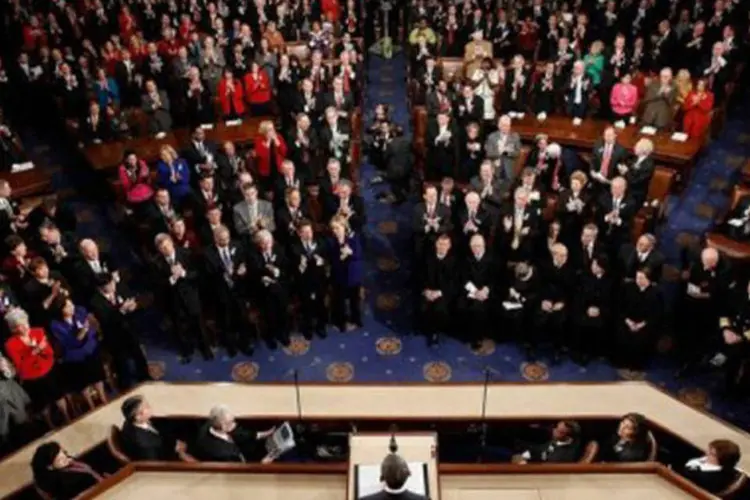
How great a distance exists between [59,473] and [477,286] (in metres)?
3.95

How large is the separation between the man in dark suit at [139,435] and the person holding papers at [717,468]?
11.6ft

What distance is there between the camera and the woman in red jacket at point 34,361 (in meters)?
6.13

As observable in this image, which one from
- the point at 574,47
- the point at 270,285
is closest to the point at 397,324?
the point at 270,285

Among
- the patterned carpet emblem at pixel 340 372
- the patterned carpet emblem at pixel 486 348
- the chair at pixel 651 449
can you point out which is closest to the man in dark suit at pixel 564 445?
the chair at pixel 651 449

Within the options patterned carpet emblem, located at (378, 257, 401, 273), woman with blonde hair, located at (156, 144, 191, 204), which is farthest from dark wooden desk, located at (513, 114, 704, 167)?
woman with blonde hair, located at (156, 144, 191, 204)

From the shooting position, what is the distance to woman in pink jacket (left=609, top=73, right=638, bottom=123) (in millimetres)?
9211

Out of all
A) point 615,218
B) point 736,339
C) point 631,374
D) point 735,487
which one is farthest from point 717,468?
point 615,218

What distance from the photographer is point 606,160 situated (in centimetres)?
828

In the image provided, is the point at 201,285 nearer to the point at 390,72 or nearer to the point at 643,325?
the point at 643,325

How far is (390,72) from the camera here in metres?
12.9

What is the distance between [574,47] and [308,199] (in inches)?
196

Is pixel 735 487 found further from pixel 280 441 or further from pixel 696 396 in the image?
pixel 280 441

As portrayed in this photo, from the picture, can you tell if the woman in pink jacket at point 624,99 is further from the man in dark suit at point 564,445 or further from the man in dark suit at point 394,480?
the man in dark suit at point 394,480

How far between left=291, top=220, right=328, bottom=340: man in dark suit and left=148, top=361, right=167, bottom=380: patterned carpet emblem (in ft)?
4.73
